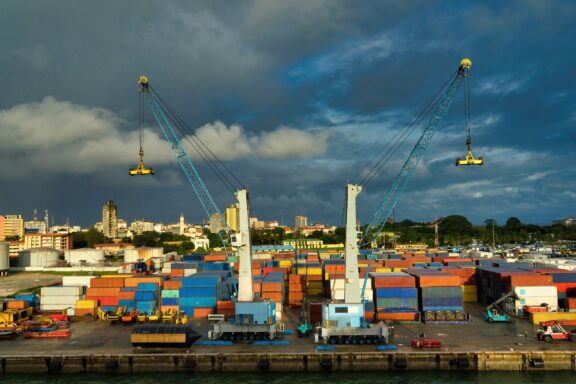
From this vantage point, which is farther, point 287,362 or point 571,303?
point 571,303

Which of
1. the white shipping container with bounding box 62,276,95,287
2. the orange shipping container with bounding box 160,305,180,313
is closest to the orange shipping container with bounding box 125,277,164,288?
the orange shipping container with bounding box 160,305,180,313

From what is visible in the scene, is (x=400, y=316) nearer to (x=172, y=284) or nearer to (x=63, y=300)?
(x=172, y=284)

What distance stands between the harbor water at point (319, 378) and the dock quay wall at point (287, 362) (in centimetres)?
40

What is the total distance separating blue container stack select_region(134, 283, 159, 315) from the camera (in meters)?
50.1

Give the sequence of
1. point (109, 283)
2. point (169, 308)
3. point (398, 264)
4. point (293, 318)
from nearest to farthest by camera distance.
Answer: point (293, 318), point (169, 308), point (109, 283), point (398, 264)

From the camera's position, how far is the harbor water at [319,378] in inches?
1264

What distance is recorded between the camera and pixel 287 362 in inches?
1342

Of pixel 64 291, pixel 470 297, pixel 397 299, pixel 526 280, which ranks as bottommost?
pixel 470 297

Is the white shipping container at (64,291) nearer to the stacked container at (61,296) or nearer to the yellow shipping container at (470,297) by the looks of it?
the stacked container at (61,296)

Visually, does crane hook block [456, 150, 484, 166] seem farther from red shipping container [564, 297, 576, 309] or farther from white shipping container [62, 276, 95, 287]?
white shipping container [62, 276, 95, 287]

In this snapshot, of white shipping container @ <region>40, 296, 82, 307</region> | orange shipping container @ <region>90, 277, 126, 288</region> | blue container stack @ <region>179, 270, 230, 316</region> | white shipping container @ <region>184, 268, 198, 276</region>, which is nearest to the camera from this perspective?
blue container stack @ <region>179, 270, 230, 316</region>

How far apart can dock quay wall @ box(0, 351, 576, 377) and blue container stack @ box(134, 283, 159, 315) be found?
1522cm

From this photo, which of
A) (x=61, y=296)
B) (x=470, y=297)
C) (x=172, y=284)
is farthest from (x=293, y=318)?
(x=61, y=296)

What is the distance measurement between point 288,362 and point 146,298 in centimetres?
2182
